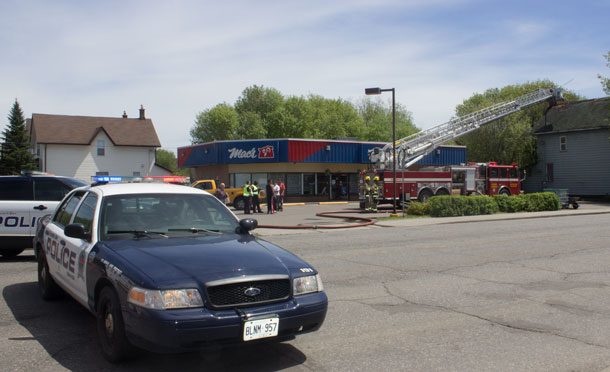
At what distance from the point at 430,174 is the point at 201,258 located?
2633cm

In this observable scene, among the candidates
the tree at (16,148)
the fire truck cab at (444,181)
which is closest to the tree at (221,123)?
the tree at (16,148)

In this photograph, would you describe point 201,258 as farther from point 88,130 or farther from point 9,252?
point 88,130

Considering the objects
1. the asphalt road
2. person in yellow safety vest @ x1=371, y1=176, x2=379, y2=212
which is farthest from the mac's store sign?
the asphalt road

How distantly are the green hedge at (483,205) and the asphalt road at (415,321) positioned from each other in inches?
435

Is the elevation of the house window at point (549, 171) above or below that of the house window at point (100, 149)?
below

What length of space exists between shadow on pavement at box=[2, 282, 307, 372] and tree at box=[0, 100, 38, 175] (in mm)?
46392

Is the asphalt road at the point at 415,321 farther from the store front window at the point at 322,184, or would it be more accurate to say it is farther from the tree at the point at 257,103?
the tree at the point at 257,103

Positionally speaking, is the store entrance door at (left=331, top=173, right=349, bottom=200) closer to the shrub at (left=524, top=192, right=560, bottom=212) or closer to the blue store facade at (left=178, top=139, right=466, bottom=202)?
the blue store facade at (left=178, top=139, right=466, bottom=202)

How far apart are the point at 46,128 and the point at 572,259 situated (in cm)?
4882

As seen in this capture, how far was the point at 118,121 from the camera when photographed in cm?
5338

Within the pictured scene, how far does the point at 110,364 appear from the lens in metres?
4.57

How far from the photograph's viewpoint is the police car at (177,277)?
13.3 ft

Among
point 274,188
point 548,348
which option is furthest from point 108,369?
point 274,188

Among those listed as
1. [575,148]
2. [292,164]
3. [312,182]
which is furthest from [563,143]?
[292,164]
